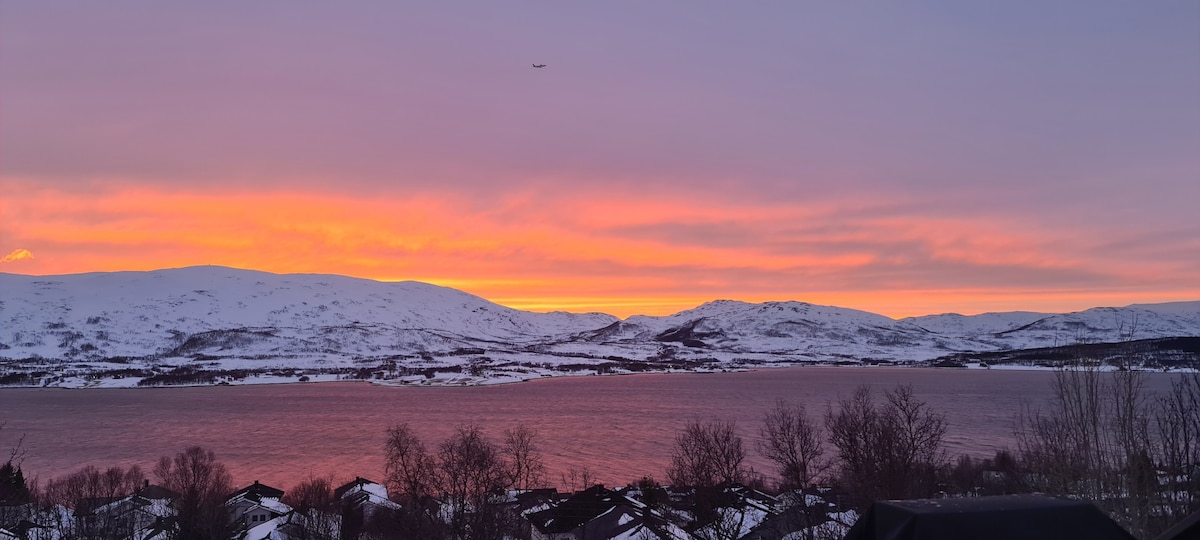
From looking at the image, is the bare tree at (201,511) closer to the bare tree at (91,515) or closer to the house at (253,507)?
the house at (253,507)

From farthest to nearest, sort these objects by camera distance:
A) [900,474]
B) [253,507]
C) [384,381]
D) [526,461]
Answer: [384,381], [526,461], [253,507], [900,474]

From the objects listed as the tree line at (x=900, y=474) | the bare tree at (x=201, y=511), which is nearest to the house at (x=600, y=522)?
the tree line at (x=900, y=474)

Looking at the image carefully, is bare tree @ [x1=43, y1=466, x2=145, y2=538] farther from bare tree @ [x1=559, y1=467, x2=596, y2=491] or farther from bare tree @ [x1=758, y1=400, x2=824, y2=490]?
bare tree @ [x1=758, y1=400, x2=824, y2=490]

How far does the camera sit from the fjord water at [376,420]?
4053 cm

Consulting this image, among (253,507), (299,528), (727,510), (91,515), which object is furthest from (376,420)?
(727,510)

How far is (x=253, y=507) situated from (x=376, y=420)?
37.6 meters

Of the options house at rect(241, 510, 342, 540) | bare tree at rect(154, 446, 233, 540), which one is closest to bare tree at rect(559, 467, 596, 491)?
house at rect(241, 510, 342, 540)

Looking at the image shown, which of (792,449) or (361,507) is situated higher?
(792,449)

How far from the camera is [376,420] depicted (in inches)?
2431

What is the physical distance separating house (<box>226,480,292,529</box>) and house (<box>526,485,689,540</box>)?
354 inches

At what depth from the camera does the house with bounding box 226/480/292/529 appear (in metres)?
23.7

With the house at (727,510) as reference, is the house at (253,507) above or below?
below

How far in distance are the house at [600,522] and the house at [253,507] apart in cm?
899

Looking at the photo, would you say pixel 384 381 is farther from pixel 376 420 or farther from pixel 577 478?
pixel 577 478
